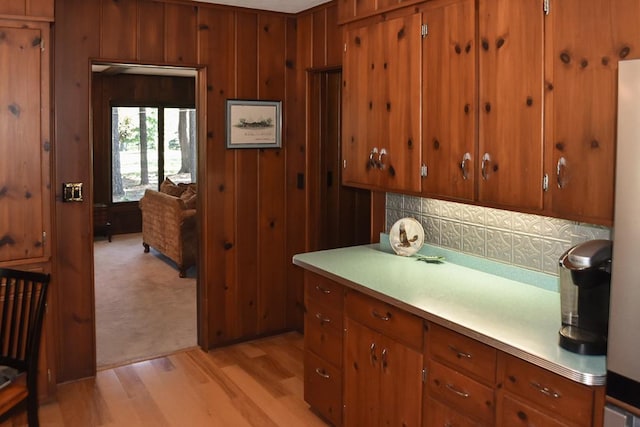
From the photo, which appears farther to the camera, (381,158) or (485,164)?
(381,158)

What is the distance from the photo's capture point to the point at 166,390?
12.3 ft

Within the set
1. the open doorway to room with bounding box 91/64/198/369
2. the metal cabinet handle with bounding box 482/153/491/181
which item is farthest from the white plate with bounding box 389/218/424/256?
the open doorway to room with bounding box 91/64/198/369

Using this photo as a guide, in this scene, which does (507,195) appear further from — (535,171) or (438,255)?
(438,255)

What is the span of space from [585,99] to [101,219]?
7.64 meters

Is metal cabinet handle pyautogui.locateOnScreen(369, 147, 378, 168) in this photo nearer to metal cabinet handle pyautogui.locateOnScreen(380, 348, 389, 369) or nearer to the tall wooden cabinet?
metal cabinet handle pyautogui.locateOnScreen(380, 348, 389, 369)

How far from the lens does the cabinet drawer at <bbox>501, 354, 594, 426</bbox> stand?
1.89 m

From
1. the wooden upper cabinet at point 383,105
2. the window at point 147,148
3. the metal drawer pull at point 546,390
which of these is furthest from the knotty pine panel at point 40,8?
the window at point 147,148

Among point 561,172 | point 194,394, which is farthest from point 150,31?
point 561,172

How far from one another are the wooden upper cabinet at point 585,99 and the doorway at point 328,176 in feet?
8.00

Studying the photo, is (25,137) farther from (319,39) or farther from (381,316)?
(381,316)

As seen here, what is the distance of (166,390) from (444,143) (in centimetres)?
231

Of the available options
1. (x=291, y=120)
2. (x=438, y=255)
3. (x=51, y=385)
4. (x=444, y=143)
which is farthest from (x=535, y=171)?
(x=51, y=385)

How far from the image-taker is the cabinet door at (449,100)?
2.61 metres

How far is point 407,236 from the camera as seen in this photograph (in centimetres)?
331
